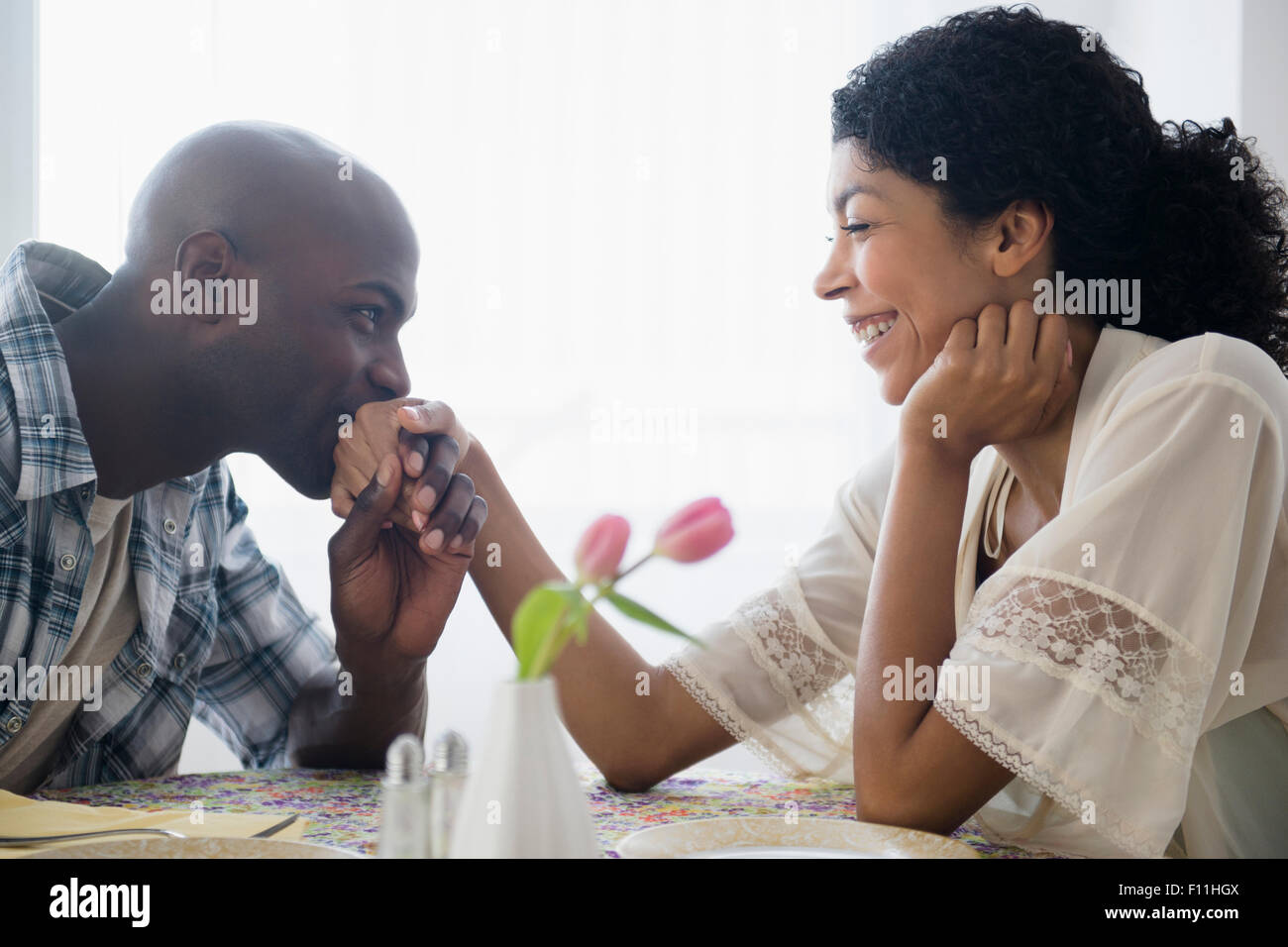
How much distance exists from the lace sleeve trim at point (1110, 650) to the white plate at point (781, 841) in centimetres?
17

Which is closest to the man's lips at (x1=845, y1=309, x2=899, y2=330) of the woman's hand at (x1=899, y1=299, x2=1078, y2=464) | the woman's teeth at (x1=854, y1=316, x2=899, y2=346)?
the woman's teeth at (x1=854, y1=316, x2=899, y2=346)

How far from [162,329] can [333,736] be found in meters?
0.50

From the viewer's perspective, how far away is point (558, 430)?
2807mm

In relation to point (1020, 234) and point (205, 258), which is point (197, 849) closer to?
point (205, 258)

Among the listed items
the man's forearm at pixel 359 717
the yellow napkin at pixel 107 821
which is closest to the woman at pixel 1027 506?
the man's forearm at pixel 359 717

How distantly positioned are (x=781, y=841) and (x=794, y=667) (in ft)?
1.55

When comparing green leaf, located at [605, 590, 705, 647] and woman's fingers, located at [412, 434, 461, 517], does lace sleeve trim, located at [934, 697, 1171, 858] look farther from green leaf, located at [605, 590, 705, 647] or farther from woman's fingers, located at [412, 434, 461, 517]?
woman's fingers, located at [412, 434, 461, 517]

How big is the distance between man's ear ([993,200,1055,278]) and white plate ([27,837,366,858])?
894mm

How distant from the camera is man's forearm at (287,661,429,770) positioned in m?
1.20

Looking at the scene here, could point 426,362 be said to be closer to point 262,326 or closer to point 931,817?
point 262,326

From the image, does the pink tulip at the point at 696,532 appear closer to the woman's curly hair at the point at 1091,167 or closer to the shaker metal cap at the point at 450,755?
the shaker metal cap at the point at 450,755
